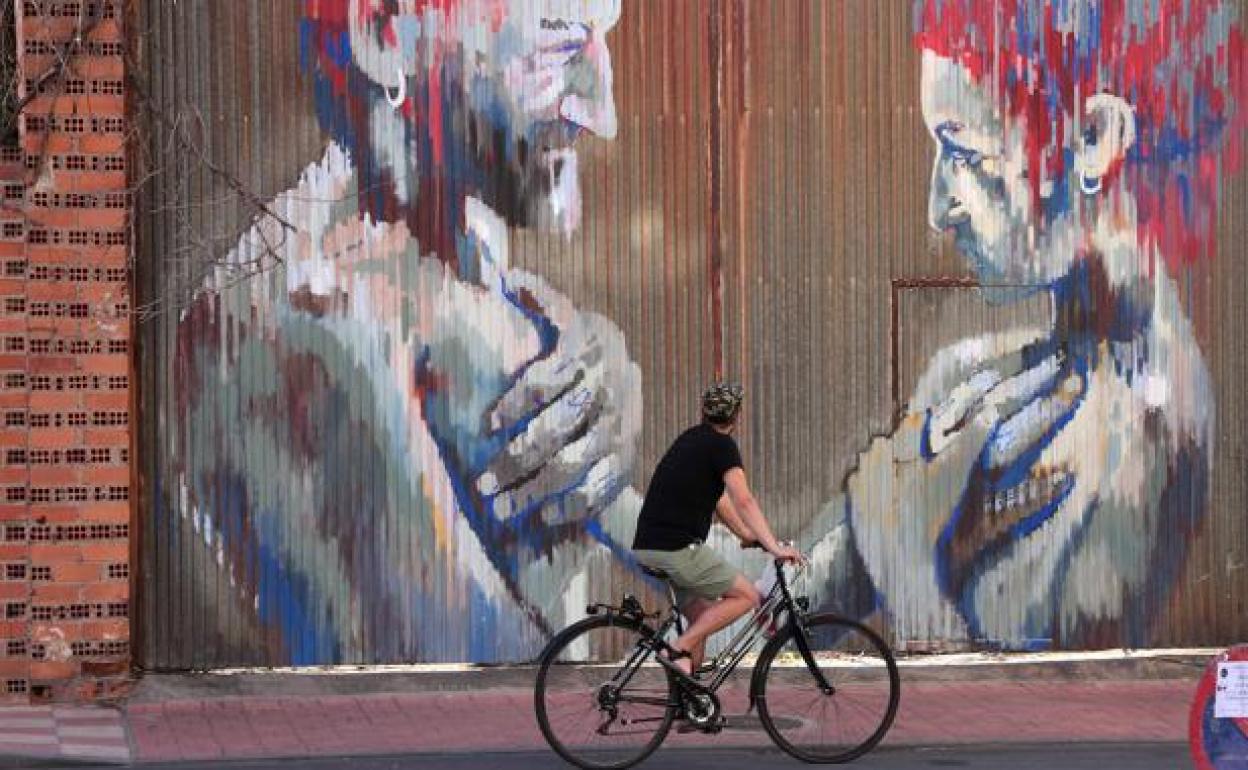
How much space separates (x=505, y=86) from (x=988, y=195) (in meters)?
2.93

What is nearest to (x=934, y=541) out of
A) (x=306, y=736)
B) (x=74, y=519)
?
(x=306, y=736)

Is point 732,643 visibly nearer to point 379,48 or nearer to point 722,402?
point 722,402

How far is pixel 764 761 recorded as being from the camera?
10609 millimetres

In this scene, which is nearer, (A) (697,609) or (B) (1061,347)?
(A) (697,609)

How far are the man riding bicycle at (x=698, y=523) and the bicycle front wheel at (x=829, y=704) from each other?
1.19ft

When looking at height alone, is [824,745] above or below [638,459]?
below

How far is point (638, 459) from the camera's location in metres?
13.2

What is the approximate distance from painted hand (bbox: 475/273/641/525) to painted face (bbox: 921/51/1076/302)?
7.01 ft

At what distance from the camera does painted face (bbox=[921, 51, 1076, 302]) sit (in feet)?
44.3

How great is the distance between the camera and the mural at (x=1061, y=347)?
1349cm

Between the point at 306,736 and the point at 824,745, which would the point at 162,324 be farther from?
the point at 824,745

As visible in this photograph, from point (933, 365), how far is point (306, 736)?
14.4 ft

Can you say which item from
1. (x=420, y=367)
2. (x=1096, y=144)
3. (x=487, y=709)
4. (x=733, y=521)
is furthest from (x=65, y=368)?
(x=1096, y=144)

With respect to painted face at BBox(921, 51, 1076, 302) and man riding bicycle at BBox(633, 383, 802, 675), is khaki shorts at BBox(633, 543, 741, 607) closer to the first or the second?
man riding bicycle at BBox(633, 383, 802, 675)
